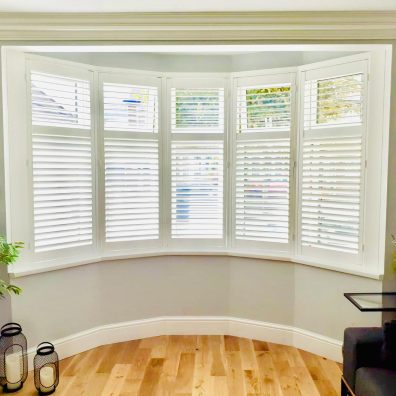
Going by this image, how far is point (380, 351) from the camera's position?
2291 millimetres

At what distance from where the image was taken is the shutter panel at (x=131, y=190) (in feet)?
11.8

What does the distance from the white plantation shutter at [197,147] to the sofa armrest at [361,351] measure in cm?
173

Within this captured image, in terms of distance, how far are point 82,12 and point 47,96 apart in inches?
30.6

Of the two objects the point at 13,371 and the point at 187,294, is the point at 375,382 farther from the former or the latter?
the point at 13,371

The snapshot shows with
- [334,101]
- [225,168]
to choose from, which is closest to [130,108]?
[225,168]

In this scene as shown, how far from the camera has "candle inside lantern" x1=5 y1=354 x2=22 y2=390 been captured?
280cm

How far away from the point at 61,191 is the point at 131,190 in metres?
0.64

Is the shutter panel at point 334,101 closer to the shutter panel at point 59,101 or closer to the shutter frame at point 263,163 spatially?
the shutter frame at point 263,163

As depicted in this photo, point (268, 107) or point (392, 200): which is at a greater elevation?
point (268, 107)


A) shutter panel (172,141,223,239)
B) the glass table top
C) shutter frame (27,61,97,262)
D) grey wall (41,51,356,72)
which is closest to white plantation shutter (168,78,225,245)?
shutter panel (172,141,223,239)

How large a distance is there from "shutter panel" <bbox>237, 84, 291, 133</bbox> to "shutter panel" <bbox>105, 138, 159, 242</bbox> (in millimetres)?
912

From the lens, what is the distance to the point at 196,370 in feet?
10.3

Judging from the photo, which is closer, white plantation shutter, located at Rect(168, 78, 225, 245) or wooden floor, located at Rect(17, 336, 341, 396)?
wooden floor, located at Rect(17, 336, 341, 396)

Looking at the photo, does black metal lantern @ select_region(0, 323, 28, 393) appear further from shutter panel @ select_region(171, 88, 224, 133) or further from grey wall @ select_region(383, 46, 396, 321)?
grey wall @ select_region(383, 46, 396, 321)
